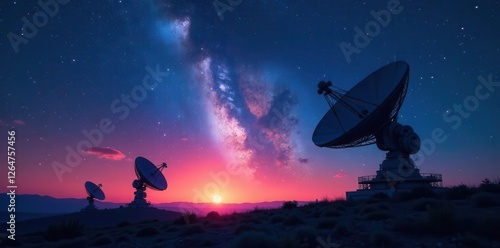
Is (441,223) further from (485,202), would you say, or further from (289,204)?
(289,204)

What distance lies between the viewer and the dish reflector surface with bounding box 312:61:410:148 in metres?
23.3

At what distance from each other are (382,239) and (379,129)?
62.0 feet

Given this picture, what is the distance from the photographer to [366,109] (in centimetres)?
2544

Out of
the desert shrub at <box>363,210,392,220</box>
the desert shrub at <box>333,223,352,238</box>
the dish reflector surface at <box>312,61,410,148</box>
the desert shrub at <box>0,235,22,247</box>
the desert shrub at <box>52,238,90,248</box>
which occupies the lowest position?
the desert shrub at <box>0,235,22,247</box>

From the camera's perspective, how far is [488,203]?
14.0 meters

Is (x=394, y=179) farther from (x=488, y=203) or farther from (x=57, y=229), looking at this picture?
(x=57, y=229)

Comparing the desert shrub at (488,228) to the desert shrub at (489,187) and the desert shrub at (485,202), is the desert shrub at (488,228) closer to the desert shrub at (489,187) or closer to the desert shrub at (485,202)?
the desert shrub at (485,202)

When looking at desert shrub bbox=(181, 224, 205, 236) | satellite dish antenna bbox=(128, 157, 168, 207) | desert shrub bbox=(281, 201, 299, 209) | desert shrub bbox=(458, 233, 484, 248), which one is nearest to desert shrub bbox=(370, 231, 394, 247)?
desert shrub bbox=(458, 233, 484, 248)

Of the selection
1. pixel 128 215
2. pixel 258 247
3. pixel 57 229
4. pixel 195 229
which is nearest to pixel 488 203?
pixel 258 247

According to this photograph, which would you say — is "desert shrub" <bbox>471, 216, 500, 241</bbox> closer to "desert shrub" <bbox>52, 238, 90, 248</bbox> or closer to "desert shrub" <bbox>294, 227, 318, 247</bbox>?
"desert shrub" <bbox>294, 227, 318, 247</bbox>

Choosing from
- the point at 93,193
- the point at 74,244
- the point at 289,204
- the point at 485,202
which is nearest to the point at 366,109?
the point at 289,204

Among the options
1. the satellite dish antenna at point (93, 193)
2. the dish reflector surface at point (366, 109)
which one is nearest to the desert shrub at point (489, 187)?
the dish reflector surface at point (366, 109)

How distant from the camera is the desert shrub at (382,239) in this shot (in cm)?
883

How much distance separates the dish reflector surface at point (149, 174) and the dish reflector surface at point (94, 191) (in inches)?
665
